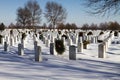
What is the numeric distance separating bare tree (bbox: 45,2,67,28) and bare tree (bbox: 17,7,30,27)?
4191 mm

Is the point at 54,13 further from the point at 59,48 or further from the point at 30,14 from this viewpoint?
the point at 59,48

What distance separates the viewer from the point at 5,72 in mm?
7367

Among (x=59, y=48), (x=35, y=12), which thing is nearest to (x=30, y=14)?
(x=35, y=12)

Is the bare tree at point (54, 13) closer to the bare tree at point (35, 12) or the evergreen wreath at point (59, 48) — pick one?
the bare tree at point (35, 12)

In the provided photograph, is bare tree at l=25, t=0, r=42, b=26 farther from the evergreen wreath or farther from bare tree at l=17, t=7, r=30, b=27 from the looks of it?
the evergreen wreath

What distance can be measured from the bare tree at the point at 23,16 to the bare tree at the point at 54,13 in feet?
13.7

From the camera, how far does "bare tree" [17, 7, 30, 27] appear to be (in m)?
57.0

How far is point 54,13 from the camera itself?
2260 inches

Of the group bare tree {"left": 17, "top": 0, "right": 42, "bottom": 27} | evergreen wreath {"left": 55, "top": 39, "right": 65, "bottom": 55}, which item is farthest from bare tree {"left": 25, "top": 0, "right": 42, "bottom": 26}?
evergreen wreath {"left": 55, "top": 39, "right": 65, "bottom": 55}

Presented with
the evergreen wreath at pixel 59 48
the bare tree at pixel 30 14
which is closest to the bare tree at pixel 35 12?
the bare tree at pixel 30 14

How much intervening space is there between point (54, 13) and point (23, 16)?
6.59 metres

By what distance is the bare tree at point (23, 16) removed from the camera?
5699 cm

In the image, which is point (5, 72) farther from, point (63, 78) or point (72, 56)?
point (72, 56)

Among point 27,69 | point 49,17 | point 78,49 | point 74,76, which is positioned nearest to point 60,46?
point 78,49
